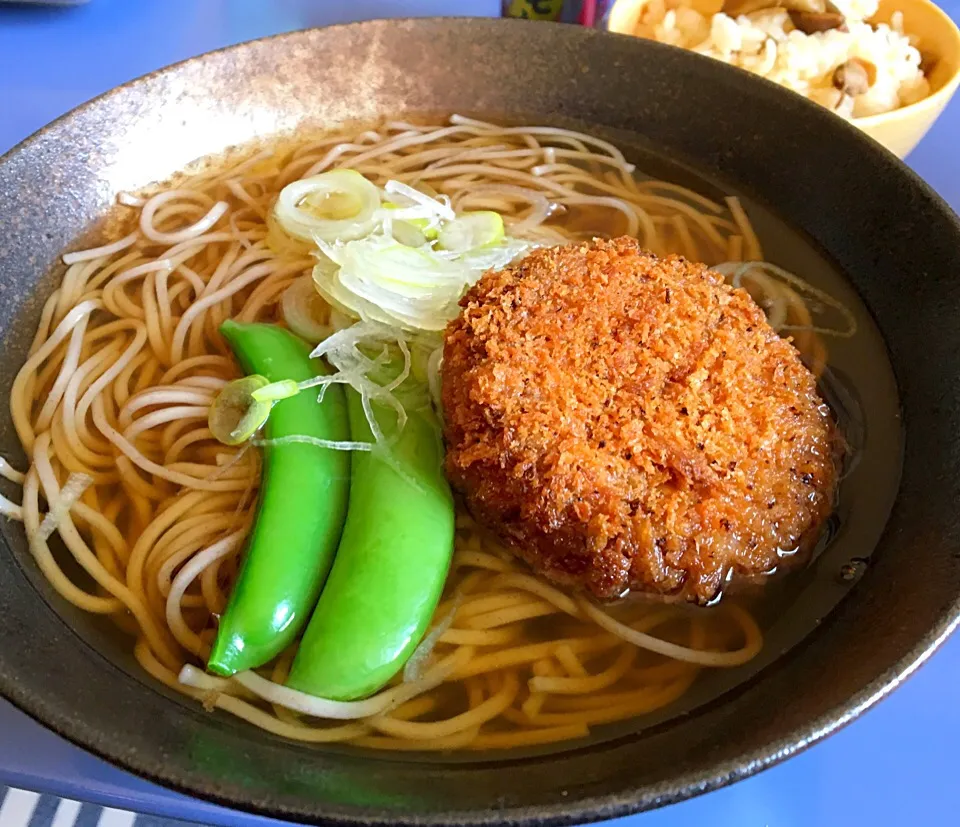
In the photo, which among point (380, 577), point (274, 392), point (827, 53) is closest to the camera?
point (380, 577)

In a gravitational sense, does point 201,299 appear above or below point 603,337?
below

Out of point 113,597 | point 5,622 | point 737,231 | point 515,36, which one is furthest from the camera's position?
point 515,36

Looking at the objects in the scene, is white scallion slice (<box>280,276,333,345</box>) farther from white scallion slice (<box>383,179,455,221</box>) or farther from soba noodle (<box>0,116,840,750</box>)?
white scallion slice (<box>383,179,455,221</box>)

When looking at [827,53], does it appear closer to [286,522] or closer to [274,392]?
[274,392]

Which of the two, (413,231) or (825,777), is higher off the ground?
(413,231)

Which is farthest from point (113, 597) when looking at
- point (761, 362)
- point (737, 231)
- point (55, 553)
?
point (737, 231)

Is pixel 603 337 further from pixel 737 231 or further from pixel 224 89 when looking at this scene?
pixel 224 89

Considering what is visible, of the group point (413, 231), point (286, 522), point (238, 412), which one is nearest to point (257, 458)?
point (238, 412)
